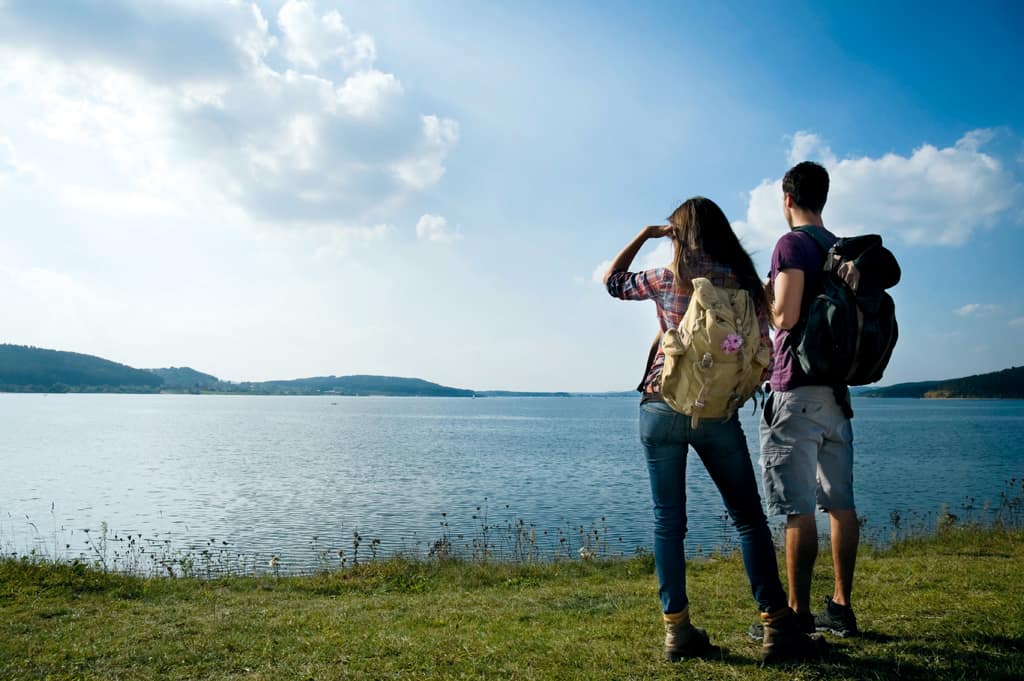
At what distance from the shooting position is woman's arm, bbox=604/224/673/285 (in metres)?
4.11

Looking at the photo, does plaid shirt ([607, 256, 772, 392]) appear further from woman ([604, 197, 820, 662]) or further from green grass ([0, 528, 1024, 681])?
green grass ([0, 528, 1024, 681])

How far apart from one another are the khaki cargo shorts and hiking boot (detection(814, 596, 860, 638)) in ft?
2.76

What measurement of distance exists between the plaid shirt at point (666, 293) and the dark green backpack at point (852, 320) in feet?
0.86

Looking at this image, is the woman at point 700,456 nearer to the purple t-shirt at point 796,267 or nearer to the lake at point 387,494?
the purple t-shirt at point 796,267

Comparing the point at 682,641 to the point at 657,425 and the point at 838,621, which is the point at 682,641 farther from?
the point at 657,425

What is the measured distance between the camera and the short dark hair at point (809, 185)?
4332 millimetres

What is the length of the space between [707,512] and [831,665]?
1764 centimetres

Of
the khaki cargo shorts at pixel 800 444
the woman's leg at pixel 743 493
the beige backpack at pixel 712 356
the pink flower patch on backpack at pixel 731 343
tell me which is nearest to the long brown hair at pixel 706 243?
the beige backpack at pixel 712 356

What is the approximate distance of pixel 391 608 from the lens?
21.6ft

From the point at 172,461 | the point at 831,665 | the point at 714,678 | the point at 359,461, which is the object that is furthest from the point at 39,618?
the point at 172,461

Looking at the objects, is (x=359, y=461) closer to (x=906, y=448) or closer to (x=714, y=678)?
(x=906, y=448)

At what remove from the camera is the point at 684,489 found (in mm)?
3816

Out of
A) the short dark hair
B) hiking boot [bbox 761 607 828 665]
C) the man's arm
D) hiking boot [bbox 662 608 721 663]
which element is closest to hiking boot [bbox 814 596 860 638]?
hiking boot [bbox 761 607 828 665]

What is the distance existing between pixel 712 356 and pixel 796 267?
0.86 meters
